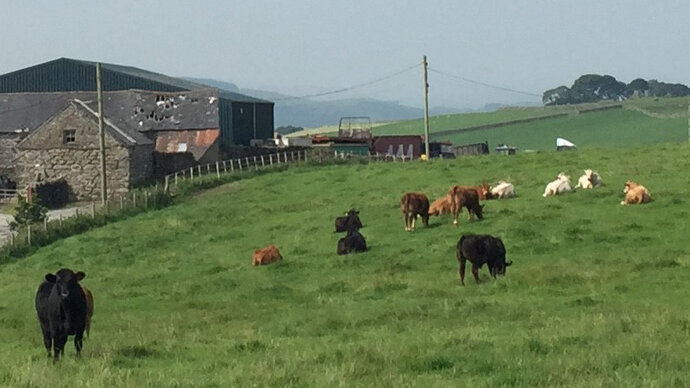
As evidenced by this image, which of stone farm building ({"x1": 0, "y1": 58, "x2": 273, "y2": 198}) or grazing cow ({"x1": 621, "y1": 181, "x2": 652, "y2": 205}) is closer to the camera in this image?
grazing cow ({"x1": 621, "y1": 181, "x2": 652, "y2": 205})

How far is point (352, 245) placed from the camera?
26.0 m

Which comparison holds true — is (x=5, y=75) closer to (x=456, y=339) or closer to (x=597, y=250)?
(x=597, y=250)

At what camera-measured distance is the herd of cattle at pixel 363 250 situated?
13875 mm

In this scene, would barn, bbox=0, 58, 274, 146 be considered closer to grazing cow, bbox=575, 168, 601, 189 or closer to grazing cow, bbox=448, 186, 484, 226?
grazing cow, bbox=575, 168, 601, 189

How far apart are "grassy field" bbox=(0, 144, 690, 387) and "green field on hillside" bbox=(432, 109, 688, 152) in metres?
45.9

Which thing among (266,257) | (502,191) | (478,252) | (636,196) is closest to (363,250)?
(266,257)

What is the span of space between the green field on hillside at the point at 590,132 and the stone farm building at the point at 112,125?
28877 mm

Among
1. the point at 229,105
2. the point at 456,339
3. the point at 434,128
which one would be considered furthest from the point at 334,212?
the point at 434,128

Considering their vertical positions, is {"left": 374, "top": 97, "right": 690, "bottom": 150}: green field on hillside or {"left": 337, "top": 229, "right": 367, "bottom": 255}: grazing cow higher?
{"left": 374, "top": 97, "right": 690, "bottom": 150}: green field on hillside

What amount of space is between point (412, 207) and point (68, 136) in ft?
126

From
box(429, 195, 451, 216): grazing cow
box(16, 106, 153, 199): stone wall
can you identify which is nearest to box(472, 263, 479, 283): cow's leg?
box(429, 195, 451, 216): grazing cow

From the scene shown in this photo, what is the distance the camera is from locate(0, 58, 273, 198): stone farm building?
201ft

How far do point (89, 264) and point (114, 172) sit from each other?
2989 centimetres

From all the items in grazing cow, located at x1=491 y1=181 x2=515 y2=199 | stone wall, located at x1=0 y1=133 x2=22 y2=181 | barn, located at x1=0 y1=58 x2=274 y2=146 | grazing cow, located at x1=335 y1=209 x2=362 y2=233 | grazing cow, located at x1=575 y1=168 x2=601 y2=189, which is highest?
barn, located at x1=0 y1=58 x2=274 y2=146
